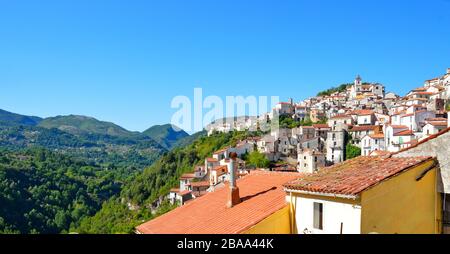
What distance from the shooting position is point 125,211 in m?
80.8

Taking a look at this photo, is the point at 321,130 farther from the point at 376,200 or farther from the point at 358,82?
the point at 376,200

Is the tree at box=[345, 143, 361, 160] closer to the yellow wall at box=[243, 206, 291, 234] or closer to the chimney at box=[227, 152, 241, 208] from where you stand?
the chimney at box=[227, 152, 241, 208]

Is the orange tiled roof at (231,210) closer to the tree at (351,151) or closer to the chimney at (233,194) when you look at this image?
the chimney at (233,194)

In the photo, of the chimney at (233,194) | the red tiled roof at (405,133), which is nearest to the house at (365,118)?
the red tiled roof at (405,133)

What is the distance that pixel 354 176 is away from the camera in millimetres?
7113

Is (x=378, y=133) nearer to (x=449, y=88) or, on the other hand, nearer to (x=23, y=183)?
(x=449, y=88)

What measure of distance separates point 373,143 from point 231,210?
194 ft

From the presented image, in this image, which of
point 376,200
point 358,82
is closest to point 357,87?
point 358,82

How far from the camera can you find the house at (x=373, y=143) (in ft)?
206

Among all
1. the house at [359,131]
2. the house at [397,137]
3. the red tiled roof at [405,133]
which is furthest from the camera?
the house at [359,131]

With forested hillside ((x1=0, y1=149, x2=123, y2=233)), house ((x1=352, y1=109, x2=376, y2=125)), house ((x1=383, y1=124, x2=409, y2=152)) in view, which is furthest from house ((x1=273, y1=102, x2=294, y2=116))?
forested hillside ((x1=0, y1=149, x2=123, y2=233))

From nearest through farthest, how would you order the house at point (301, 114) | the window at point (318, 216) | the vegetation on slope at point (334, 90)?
the window at point (318, 216), the house at point (301, 114), the vegetation on slope at point (334, 90)
